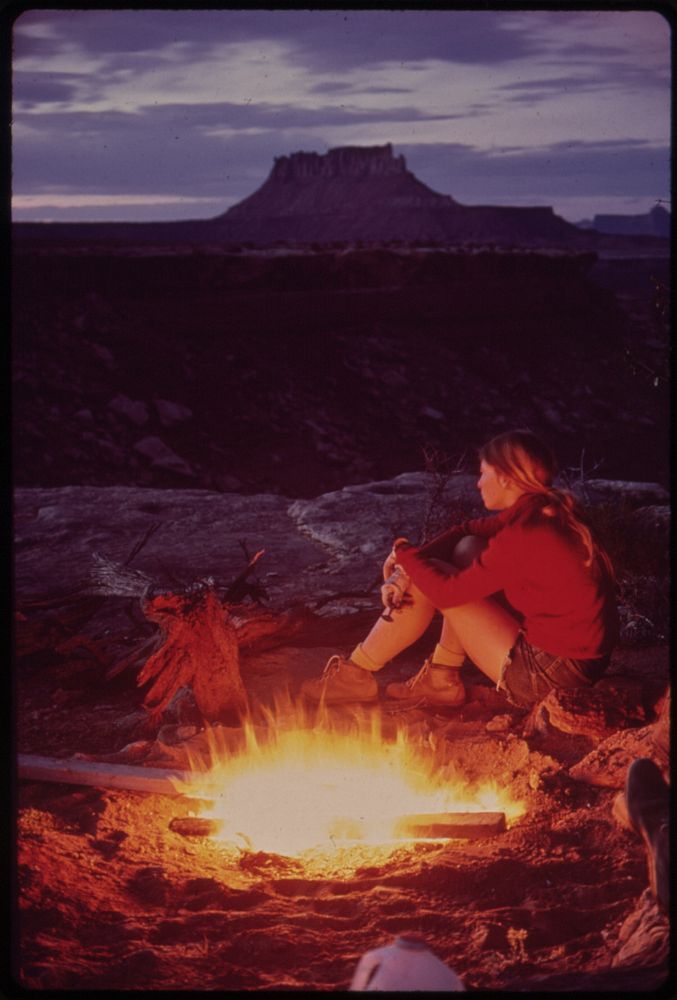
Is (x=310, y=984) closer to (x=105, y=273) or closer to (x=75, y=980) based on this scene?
(x=75, y=980)

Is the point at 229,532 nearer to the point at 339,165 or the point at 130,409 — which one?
the point at 130,409

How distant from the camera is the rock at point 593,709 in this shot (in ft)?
14.2

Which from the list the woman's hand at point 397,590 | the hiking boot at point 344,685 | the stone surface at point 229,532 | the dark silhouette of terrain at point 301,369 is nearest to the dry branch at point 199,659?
the hiking boot at point 344,685

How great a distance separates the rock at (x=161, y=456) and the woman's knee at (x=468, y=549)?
11935 millimetres

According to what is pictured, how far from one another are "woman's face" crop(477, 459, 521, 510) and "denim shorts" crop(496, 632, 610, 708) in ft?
1.84

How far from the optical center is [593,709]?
14.2 ft

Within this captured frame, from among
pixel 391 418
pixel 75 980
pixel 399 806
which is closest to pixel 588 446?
pixel 391 418

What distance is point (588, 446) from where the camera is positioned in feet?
62.4

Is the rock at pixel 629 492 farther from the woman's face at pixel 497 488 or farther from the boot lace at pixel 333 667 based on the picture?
the woman's face at pixel 497 488

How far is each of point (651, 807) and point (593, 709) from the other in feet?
4.72

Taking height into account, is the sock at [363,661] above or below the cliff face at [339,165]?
below

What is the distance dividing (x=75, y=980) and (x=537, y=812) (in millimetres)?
1598

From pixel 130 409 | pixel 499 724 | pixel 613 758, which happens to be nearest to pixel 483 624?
pixel 499 724

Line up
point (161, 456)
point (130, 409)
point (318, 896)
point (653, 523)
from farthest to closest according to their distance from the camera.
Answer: point (130, 409), point (161, 456), point (653, 523), point (318, 896)
